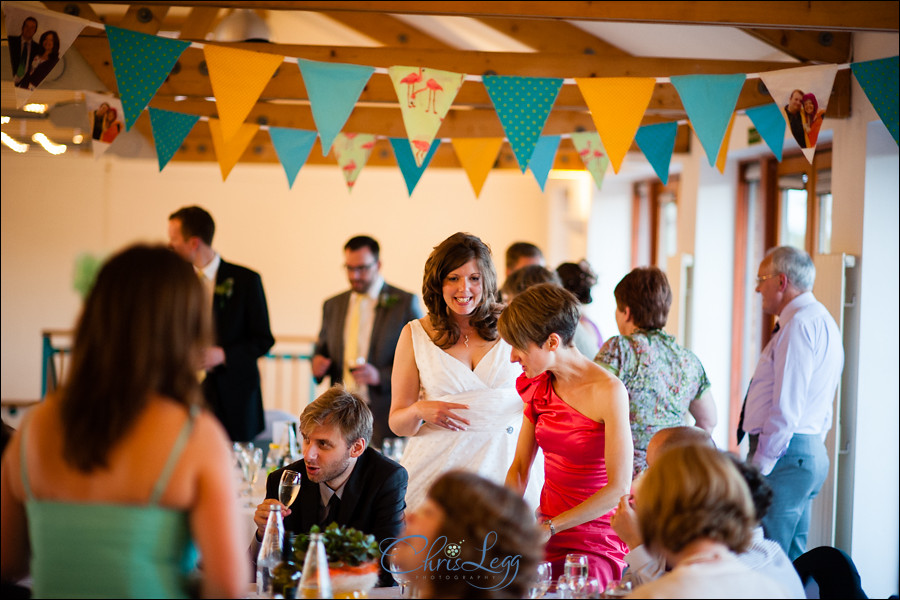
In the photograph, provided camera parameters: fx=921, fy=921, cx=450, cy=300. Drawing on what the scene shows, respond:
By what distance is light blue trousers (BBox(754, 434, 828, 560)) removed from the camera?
11.9 feet

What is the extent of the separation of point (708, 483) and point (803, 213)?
4.33 metres

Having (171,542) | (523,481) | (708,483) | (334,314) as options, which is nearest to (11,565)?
(171,542)

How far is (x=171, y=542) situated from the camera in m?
1.47

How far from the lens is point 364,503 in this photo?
2.52 meters

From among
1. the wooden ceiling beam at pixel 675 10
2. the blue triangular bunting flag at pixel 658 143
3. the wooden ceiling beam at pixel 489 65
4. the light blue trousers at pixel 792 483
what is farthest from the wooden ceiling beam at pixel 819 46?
the light blue trousers at pixel 792 483

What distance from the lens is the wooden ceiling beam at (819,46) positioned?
439cm

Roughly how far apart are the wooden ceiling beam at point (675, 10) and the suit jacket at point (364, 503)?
171 cm

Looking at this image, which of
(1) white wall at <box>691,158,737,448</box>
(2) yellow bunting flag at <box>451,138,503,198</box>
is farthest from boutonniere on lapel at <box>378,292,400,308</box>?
(1) white wall at <box>691,158,737,448</box>

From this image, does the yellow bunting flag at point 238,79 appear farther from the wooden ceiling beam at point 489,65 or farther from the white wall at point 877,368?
the white wall at point 877,368

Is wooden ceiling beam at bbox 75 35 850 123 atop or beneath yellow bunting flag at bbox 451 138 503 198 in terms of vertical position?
atop

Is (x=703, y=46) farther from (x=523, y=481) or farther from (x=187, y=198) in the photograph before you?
(x=187, y=198)

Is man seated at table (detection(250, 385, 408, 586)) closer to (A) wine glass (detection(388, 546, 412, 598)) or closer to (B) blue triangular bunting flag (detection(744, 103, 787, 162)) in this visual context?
(A) wine glass (detection(388, 546, 412, 598))

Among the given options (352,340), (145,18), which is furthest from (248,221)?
(352,340)

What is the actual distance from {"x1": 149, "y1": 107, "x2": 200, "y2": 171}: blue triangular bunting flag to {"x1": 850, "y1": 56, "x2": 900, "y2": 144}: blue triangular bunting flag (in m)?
3.00
